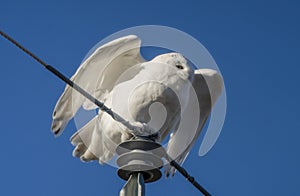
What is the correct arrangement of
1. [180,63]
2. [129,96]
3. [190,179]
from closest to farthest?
1. [190,179]
2. [129,96]
3. [180,63]

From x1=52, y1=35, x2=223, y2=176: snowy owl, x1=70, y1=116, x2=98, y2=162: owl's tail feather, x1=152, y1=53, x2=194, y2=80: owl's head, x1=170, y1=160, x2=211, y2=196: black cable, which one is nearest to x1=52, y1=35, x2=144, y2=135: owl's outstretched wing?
x1=52, y1=35, x2=223, y2=176: snowy owl

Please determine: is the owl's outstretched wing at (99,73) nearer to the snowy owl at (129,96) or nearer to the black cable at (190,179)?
the snowy owl at (129,96)

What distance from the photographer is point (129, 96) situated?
9.11m

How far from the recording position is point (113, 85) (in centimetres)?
980

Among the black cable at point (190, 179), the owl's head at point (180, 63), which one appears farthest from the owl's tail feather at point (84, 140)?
the black cable at point (190, 179)

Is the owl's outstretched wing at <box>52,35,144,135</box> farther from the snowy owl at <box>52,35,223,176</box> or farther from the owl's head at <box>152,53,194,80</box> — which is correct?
the owl's head at <box>152,53,194,80</box>

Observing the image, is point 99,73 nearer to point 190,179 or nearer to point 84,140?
point 84,140

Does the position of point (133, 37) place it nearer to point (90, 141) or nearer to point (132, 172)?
point (90, 141)

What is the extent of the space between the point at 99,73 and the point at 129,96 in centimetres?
77

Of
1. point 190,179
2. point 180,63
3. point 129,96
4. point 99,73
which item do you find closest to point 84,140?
A: point 99,73

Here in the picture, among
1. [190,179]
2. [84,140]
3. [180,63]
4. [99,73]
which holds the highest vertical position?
[99,73]

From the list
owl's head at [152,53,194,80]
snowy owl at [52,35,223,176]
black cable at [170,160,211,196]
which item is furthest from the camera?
owl's head at [152,53,194,80]

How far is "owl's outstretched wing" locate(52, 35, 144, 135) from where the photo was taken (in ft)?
30.3

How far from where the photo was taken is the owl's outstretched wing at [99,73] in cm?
923
